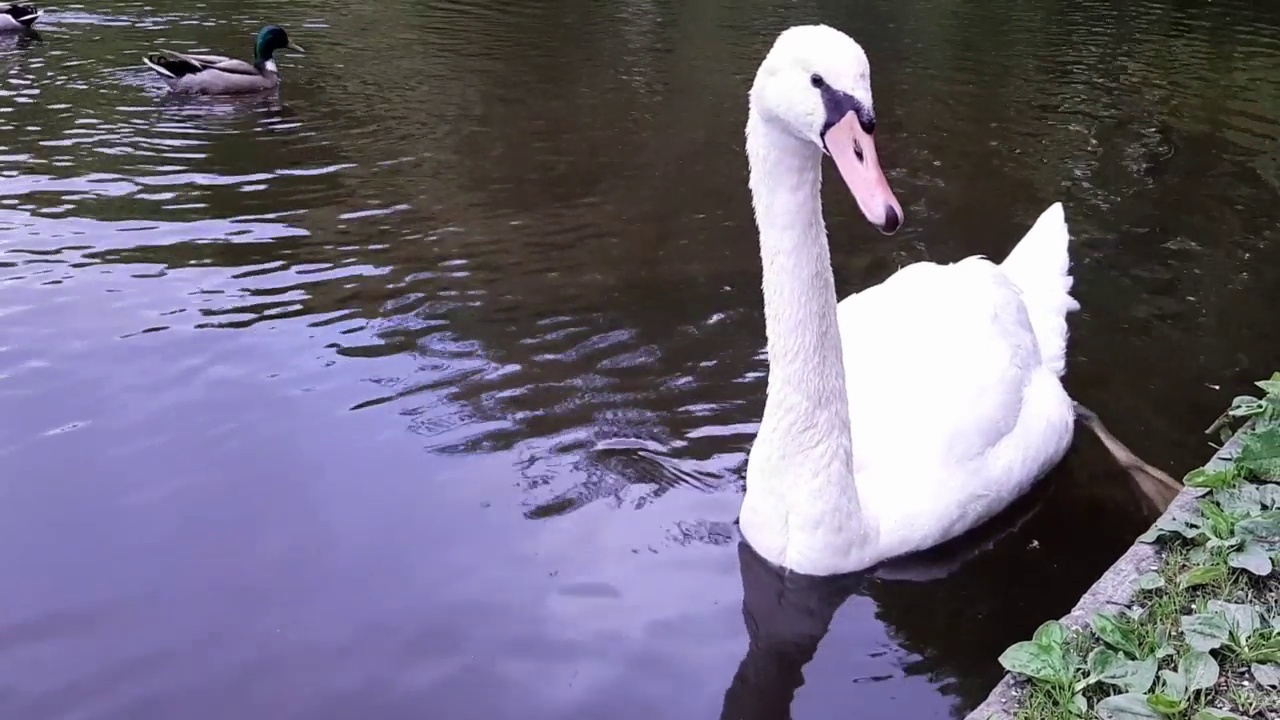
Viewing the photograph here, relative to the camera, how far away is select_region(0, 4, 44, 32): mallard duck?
14016 mm

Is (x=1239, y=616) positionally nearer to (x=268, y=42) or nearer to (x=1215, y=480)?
(x=1215, y=480)

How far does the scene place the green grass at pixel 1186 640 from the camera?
2789mm

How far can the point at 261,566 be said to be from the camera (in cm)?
439

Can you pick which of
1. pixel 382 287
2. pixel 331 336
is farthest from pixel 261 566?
pixel 382 287

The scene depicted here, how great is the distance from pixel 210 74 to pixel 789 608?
33.8 ft

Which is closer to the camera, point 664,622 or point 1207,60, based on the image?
point 664,622

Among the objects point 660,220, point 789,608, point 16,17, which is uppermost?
point 16,17

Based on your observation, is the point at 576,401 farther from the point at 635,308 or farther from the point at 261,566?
the point at 261,566

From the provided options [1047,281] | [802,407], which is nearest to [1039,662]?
[802,407]

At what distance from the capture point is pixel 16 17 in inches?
556

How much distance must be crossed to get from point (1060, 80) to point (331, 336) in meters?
10.5

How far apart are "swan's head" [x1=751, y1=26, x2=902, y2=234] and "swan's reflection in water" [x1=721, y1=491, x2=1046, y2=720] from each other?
1.52 m

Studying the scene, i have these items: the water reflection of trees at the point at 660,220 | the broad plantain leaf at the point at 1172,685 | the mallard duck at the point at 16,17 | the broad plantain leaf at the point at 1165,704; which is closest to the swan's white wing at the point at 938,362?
the water reflection of trees at the point at 660,220

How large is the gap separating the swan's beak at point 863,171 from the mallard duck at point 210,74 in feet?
33.6
